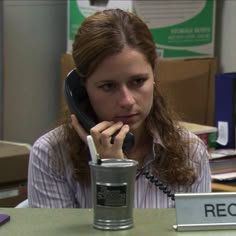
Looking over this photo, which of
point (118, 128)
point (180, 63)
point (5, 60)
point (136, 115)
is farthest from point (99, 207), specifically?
point (5, 60)

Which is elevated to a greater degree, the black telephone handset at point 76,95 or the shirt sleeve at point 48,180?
the black telephone handset at point 76,95

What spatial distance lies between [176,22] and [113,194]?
1828 mm

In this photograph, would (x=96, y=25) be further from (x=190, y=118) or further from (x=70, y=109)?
(x=190, y=118)

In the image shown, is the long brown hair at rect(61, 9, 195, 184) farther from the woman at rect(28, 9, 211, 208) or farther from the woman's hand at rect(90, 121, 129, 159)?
the woman's hand at rect(90, 121, 129, 159)

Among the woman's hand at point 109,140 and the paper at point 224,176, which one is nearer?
the woman's hand at point 109,140

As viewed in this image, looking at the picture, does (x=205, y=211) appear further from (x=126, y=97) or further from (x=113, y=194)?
(x=126, y=97)

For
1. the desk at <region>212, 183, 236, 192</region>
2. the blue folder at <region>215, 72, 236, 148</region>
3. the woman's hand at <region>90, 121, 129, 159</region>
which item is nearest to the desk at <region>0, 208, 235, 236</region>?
the woman's hand at <region>90, 121, 129, 159</region>

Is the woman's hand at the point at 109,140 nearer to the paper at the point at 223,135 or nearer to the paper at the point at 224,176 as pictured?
the paper at the point at 224,176

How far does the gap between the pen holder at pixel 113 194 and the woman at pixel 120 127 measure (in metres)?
0.46

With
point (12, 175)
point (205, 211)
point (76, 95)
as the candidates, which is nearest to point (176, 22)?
point (12, 175)

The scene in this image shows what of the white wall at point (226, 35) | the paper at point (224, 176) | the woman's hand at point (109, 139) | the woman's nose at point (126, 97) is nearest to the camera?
the woman's hand at point (109, 139)

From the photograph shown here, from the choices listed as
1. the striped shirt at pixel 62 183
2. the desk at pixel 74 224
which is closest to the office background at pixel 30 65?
the striped shirt at pixel 62 183

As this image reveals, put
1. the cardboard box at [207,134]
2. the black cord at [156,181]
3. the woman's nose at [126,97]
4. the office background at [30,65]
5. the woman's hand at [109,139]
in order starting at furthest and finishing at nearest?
the office background at [30,65] → the cardboard box at [207,134] → the black cord at [156,181] → the woman's nose at [126,97] → the woman's hand at [109,139]

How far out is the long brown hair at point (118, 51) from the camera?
1451mm
